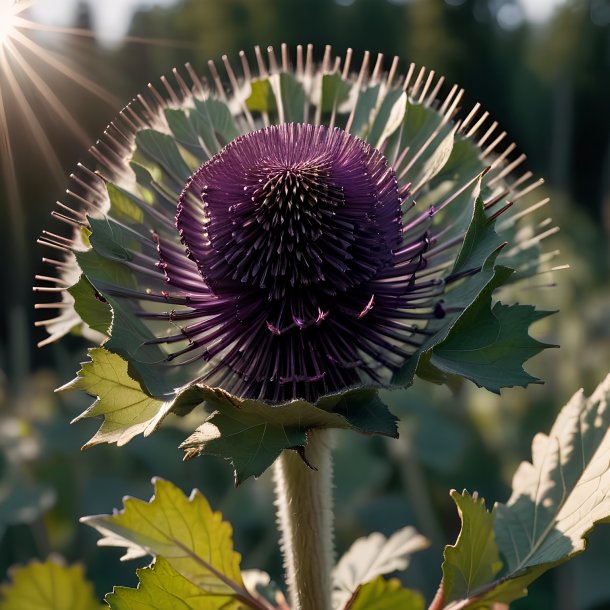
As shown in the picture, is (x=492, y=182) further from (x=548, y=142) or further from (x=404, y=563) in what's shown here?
(x=548, y=142)

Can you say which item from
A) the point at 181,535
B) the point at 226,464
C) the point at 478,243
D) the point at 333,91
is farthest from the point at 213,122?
the point at 226,464

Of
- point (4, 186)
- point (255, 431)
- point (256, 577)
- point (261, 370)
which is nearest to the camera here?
point (255, 431)

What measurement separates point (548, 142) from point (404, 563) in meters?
15.4

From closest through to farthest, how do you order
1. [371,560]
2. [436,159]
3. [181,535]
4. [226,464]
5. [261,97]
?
[181,535]
[436,159]
[261,97]
[371,560]
[226,464]

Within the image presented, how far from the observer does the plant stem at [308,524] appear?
88 cm

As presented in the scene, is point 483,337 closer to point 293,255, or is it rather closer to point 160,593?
point 293,255

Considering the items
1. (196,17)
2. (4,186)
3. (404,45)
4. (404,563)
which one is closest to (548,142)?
(404,45)

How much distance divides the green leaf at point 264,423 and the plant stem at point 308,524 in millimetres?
149

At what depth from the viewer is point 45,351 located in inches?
267

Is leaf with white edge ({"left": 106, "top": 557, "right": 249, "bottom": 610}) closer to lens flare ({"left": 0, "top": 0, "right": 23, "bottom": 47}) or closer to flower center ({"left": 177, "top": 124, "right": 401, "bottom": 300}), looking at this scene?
flower center ({"left": 177, "top": 124, "right": 401, "bottom": 300})

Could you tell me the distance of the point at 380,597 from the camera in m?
0.87

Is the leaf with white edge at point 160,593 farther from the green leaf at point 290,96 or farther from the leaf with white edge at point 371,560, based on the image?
the green leaf at point 290,96

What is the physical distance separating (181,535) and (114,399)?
17cm

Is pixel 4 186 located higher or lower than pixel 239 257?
higher
